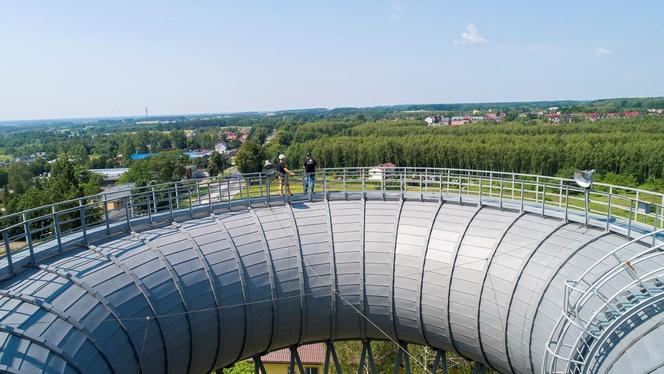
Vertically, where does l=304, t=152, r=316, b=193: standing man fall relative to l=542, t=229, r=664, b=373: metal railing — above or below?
above

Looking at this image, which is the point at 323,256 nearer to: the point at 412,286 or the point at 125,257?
the point at 412,286

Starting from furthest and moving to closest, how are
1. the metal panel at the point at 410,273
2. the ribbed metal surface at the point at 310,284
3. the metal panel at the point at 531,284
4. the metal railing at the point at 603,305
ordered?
the metal panel at the point at 410,273 → the metal panel at the point at 531,284 → the ribbed metal surface at the point at 310,284 → the metal railing at the point at 603,305

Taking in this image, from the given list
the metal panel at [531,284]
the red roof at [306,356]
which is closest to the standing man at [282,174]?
the metal panel at [531,284]

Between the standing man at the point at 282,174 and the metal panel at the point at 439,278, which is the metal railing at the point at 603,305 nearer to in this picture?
the metal panel at the point at 439,278

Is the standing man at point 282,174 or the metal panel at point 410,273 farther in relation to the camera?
the standing man at point 282,174

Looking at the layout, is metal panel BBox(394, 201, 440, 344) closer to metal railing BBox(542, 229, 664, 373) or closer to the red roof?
metal railing BBox(542, 229, 664, 373)

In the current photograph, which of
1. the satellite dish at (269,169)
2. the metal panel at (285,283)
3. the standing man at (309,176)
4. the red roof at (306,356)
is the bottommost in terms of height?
the red roof at (306,356)

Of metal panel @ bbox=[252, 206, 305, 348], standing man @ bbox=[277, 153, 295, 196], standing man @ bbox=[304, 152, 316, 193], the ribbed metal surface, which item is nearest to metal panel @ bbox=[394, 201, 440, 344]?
the ribbed metal surface
